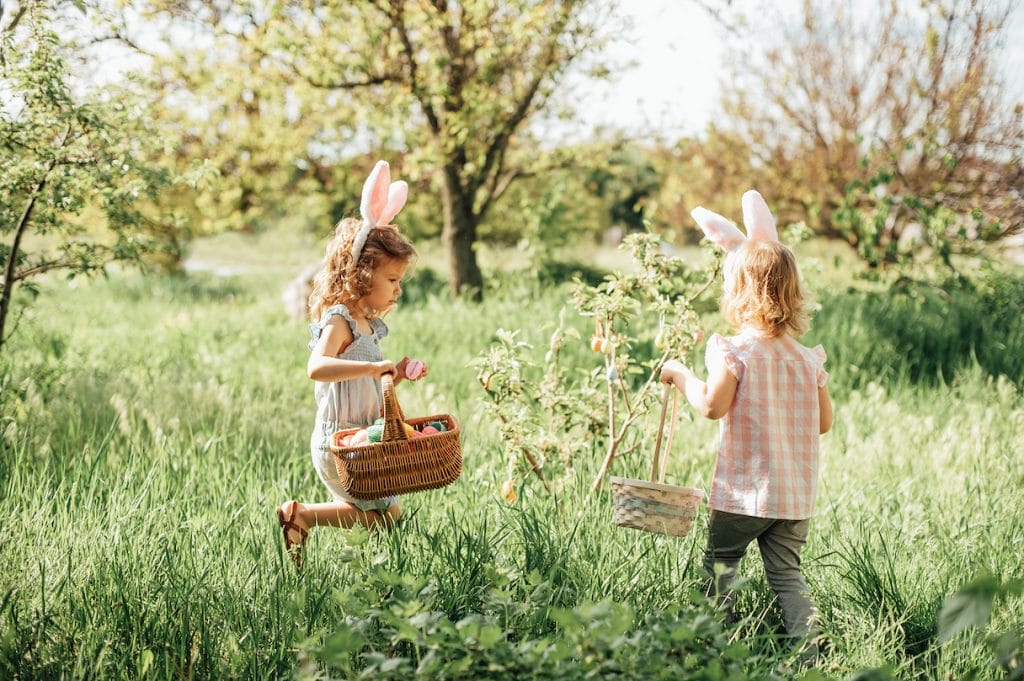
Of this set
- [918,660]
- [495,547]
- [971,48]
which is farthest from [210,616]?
[971,48]

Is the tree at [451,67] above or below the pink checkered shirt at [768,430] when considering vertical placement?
above

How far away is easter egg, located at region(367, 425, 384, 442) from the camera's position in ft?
9.06

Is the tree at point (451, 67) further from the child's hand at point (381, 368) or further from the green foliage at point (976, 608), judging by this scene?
the green foliage at point (976, 608)

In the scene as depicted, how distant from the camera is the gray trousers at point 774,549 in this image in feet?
9.12

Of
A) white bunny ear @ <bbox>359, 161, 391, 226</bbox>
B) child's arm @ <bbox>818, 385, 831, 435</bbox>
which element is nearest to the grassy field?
child's arm @ <bbox>818, 385, 831, 435</bbox>

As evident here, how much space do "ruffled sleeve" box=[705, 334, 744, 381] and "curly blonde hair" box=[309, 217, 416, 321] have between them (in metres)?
1.08

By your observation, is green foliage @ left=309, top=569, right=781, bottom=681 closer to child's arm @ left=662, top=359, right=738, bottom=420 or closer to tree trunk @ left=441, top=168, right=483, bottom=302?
child's arm @ left=662, top=359, right=738, bottom=420

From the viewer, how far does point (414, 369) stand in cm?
270

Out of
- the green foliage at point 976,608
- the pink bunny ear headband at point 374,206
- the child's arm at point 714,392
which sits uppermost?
the pink bunny ear headband at point 374,206

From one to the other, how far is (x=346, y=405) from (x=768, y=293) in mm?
1449

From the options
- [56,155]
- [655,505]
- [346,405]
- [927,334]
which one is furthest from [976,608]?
[927,334]

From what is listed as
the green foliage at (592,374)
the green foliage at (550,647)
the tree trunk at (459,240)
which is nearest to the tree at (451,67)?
the tree trunk at (459,240)

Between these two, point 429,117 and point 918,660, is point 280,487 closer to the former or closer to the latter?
point 918,660

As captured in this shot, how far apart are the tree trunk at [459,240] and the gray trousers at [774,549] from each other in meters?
6.34
